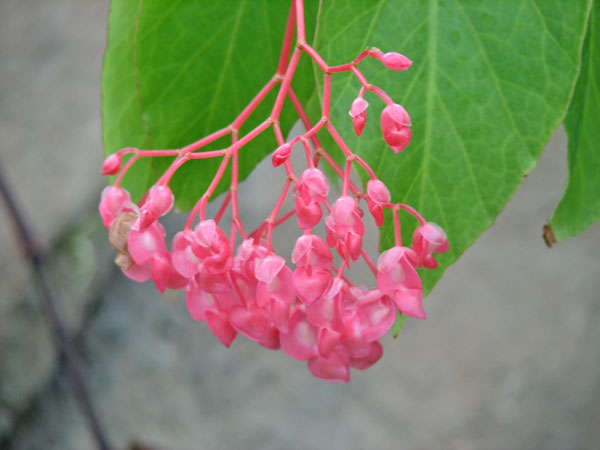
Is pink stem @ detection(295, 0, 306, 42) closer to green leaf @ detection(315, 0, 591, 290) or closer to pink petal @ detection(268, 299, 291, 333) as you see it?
green leaf @ detection(315, 0, 591, 290)

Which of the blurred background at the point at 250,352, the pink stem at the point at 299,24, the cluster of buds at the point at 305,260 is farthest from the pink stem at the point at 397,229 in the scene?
the blurred background at the point at 250,352

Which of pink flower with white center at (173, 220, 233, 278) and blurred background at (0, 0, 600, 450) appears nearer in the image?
pink flower with white center at (173, 220, 233, 278)

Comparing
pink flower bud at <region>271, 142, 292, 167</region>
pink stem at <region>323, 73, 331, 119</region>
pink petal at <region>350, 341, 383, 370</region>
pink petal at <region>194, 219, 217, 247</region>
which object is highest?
pink stem at <region>323, 73, 331, 119</region>

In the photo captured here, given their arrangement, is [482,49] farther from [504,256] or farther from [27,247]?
[504,256]

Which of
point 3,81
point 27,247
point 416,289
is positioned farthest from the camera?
point 3,81

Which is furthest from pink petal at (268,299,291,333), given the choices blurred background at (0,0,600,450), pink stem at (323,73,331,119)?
blurred background at (0,0,600,450)

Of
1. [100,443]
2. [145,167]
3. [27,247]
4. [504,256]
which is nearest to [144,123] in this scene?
[145,167]

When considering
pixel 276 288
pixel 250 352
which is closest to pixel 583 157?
pixel 276 288
